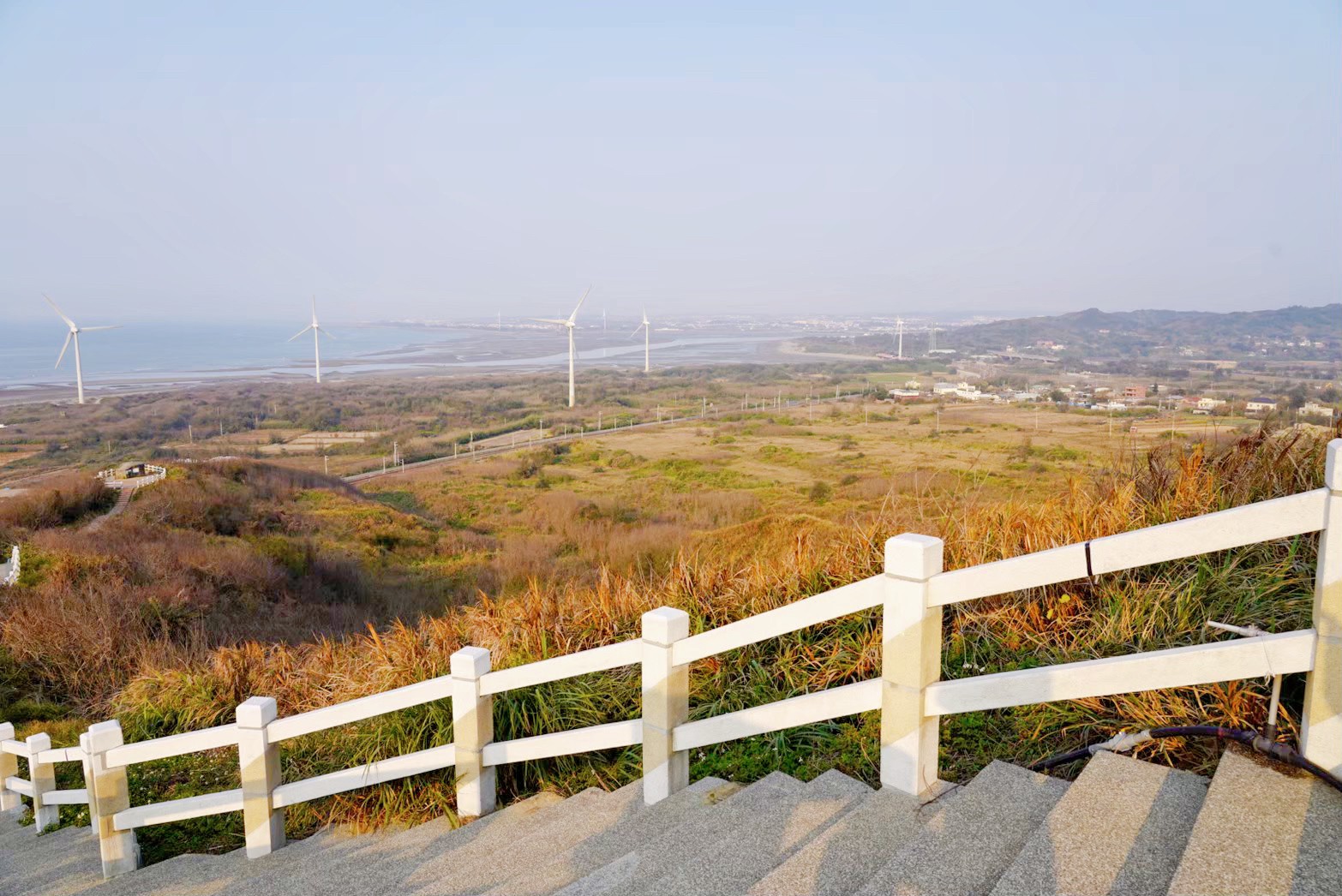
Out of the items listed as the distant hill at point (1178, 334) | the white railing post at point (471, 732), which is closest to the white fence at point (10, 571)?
the white railing post at point (471, 732)

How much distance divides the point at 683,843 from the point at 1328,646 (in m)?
2.51

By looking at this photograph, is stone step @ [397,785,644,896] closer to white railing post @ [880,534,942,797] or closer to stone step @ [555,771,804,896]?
stone step @ [555,771,804,896]

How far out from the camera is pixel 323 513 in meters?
30.5

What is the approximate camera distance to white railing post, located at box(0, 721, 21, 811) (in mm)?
7703

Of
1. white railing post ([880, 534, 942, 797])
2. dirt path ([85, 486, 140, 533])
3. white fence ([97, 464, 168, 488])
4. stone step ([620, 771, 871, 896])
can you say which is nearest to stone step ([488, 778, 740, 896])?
stone step ([620, 771, 871, 896])

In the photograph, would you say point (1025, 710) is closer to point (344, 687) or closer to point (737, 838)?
point (737, 838)

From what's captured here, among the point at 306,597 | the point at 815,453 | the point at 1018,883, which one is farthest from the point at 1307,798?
the point at 815,453

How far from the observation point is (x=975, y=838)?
328 centimetres

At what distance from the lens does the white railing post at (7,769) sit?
770 cm

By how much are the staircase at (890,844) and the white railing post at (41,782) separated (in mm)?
2692

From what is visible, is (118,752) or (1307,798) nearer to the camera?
(1307,798)

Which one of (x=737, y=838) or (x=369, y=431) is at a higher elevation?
(x=737, y=838)

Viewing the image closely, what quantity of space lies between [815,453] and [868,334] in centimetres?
10231

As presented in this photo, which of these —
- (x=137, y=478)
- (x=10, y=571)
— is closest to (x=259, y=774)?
(x=10, y=571)
